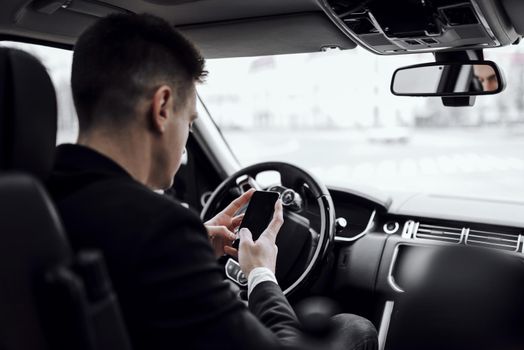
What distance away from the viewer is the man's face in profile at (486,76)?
110 inches

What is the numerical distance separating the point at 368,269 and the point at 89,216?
2.20 meters

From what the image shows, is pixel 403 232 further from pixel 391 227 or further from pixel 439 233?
pixel 439 233

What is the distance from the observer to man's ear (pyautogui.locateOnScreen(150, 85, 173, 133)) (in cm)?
151

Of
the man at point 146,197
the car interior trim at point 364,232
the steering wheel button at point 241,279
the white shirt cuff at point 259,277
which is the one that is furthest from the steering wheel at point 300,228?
the man at point 146,197

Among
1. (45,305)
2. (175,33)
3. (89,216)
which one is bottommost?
(45,305)

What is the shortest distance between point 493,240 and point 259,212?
1.26 m

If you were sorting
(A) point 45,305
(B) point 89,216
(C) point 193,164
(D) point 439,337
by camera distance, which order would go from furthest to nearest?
(C) point 193,164 < (D) point 439,337 < (B) point 89,216 < (A) point 45,305

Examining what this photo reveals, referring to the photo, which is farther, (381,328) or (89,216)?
(381,328)

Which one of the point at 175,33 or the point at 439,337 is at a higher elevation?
the point at 175,33

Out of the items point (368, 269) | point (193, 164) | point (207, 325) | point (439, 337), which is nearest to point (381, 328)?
point (368, 269)

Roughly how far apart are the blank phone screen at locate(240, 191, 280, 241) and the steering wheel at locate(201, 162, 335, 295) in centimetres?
44

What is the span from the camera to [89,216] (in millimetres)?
1285

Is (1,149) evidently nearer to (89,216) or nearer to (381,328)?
(89,216)

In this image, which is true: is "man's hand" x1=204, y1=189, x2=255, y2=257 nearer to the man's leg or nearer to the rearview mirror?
the man's leg
